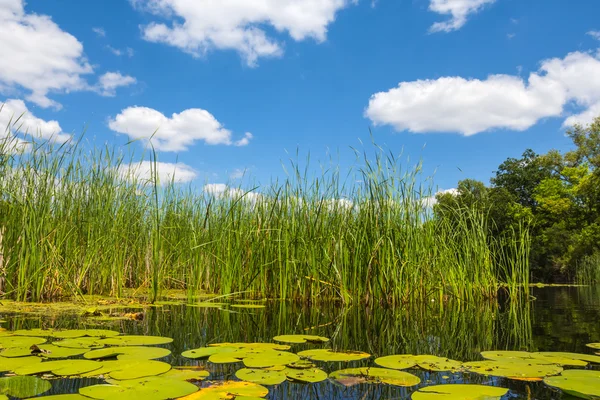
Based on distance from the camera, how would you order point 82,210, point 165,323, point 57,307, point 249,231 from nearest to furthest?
point 165,323
point 57,307
point 82,210
point 249,231

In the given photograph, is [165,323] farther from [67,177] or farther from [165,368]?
[67,177]

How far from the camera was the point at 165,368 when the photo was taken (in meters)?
1.64

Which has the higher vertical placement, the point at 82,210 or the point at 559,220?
the point at 559,220

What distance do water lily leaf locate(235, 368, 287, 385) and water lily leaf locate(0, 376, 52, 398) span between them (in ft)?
2.15

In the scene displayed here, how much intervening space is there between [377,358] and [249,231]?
2.86 metres

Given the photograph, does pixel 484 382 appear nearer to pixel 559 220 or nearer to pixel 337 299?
pixel 337 299

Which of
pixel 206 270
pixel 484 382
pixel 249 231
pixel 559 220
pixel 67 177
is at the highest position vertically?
pixel 559 220

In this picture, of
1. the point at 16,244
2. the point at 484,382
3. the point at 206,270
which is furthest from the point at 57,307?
the point at 484,382

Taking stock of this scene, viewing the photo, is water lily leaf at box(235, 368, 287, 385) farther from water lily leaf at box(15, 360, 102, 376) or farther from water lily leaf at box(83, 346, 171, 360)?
water lily leaf at box(15, 360, 102, 376)

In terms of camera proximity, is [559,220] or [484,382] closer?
[484,382]

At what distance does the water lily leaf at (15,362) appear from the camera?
1.66 meters

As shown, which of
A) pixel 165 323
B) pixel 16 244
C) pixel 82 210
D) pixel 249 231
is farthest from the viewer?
pixel 249 231

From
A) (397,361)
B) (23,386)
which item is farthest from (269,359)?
(23,386)

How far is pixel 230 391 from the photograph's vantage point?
139 cm
